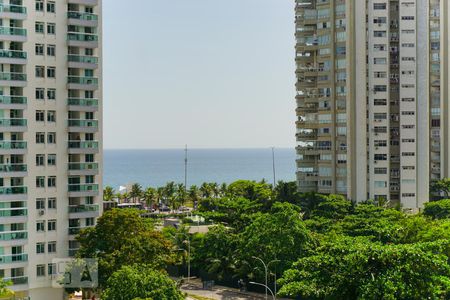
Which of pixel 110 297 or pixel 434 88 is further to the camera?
pixel 434 88

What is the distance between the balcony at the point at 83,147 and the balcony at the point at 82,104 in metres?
2.37

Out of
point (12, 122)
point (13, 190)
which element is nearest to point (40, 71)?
point (12, 122)

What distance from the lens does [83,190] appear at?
56.0 m

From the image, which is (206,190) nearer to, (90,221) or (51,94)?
(90,221)

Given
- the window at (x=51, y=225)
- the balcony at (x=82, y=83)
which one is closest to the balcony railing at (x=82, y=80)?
the balcony at (x=82, y=83)

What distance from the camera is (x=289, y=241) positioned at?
2301 inches

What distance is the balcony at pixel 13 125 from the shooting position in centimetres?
5288

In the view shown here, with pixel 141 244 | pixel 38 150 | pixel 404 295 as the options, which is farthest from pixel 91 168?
pixel 404 295

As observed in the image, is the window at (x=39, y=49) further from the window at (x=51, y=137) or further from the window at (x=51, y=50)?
the window at (x=51, y=137)

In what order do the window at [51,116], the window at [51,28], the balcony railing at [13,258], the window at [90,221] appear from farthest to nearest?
the window at [90,221] → the window at [51,116] → the window at [51,28] → the balcony railing at [13,258]

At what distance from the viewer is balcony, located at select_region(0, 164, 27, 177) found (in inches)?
2080

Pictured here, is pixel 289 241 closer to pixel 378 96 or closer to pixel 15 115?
pixel 15 115

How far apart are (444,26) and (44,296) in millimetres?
60295

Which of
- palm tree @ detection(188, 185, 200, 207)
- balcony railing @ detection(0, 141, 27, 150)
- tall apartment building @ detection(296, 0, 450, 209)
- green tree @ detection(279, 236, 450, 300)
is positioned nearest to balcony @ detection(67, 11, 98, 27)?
balcony railing @ detection(0, 141, 27, 150)
